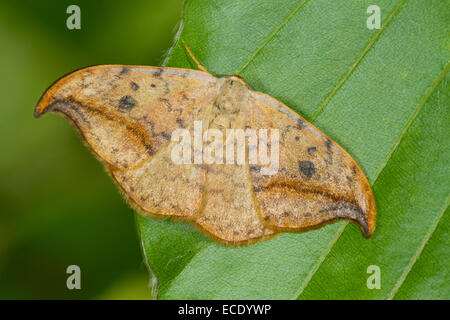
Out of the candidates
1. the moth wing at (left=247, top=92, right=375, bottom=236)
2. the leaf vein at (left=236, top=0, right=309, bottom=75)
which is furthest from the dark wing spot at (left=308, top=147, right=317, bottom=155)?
the leaf vein at (left=236, top=0, right=309, bottom=75)

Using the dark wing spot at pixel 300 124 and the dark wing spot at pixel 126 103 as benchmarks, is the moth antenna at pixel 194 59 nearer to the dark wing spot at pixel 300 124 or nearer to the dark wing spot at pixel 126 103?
the dark wing spot at pixel 126 103

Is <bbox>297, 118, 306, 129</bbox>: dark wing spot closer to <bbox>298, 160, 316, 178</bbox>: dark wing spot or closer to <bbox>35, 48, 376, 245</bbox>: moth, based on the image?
<bbox>35, 48, 376, 245</bbox>: moth

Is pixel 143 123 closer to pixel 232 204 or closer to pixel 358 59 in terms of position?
pixel 232 204

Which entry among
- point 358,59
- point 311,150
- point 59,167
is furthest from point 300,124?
point 59,167

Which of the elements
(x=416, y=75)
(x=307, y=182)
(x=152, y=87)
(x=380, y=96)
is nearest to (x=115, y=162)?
(x=152, y=87)

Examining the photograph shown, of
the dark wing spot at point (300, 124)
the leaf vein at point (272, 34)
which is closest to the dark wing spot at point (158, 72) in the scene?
the leaf vein at point (272, 34)
